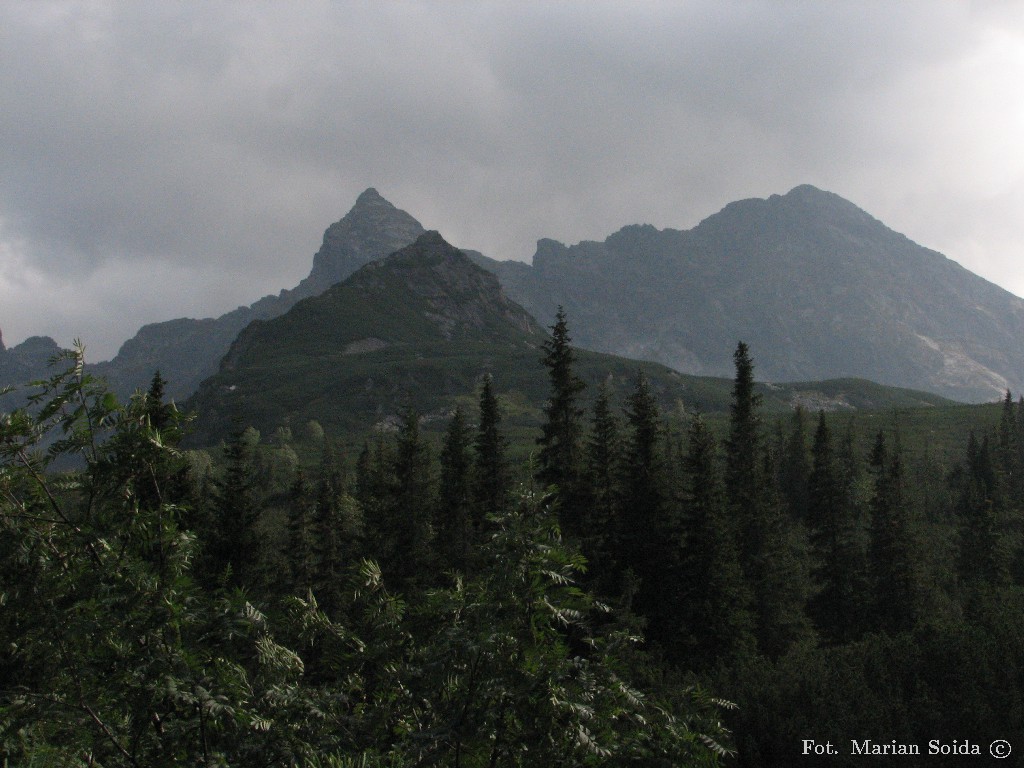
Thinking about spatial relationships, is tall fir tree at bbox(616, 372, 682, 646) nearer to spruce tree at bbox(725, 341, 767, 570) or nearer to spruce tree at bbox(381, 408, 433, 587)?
spruce tree at bbox(725, 341, 767, 570)

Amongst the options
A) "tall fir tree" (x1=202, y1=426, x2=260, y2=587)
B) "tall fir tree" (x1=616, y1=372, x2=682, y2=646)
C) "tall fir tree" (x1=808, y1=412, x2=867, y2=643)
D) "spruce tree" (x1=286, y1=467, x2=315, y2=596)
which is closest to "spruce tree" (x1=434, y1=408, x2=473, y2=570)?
"spruce tree" (x1=286, y1=467, x2=315, y2=596)

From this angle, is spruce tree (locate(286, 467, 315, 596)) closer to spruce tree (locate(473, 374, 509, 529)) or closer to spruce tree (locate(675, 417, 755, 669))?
spruce tree (locate(473, 374, 509, 529))

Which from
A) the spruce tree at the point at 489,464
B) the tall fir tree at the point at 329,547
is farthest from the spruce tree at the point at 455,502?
the tall fir tree at the point at 329,547

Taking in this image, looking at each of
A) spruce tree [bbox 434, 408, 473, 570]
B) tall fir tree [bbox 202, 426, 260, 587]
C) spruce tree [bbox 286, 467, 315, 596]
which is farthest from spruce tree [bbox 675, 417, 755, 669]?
spruce tree [bbox 286, 467, 315, 596]

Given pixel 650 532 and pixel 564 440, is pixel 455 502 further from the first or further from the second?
pixel 650 532

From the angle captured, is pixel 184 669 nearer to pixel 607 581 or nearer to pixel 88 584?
pixel 88 584

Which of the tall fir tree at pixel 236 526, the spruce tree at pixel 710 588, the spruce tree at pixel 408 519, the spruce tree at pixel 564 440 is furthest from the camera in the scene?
the spruce tree at pixel 408 519

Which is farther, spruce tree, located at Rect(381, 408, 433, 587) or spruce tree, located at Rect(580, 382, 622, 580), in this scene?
spruce tree, located at Rect(381, 408, 433, 587)

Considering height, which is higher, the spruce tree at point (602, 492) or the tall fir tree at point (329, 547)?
the spruce tree at point (602, 492)

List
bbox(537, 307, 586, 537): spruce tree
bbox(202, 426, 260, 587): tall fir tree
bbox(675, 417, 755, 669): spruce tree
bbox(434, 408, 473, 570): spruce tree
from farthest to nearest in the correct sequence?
bbox(434, 408, 473, 570): spruce tree → bbox(537, 307, 586, 537): spruce tree → bbox(202, 426, 260, 587): tall fir tree → bbox(675, 417, 755, 669): spruce tree

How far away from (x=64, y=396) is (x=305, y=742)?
3.82m

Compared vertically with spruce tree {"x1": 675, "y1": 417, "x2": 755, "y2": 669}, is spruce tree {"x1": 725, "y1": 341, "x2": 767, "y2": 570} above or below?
above

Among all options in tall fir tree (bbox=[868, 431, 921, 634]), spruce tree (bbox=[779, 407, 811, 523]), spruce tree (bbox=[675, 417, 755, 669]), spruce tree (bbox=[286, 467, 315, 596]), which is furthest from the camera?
spruce tree (bbox=[779, 407, 811, 523])

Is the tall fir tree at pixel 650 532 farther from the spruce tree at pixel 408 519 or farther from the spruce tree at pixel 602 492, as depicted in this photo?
the spruce tree at pixel 408 519
